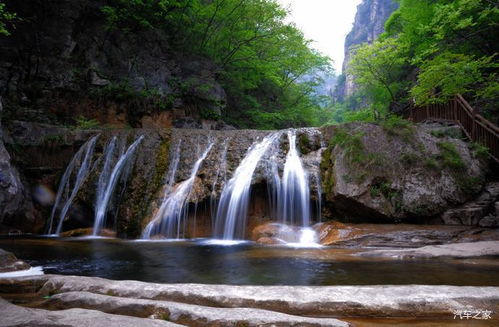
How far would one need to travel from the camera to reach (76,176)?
438 inches

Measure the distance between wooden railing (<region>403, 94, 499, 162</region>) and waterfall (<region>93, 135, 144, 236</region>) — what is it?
10.8 metres

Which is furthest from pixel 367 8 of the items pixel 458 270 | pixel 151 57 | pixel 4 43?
pixel 458 270

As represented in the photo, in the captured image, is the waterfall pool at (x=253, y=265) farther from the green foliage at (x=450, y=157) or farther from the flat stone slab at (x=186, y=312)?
the green foliage at (x=450, y=157)

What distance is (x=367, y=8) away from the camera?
6806 cm

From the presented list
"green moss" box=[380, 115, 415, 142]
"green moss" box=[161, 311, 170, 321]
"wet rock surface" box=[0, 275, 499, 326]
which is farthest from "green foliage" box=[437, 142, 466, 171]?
"green moss" box=[161, 311, 170, 321]

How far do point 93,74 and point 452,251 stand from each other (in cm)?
1624

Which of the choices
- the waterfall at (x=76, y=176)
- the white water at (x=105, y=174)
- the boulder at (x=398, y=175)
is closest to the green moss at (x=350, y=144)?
the boulder at (x=398, y=175)

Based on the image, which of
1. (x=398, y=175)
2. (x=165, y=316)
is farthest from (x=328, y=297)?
(x=398, y=175)

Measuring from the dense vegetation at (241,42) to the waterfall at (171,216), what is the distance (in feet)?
33.4

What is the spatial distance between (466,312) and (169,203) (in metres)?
7.95

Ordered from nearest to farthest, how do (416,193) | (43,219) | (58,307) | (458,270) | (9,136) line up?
(58,307) → (458,270) → (416,193) → (43,219) → (9,136)

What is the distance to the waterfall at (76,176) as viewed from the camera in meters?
10.5

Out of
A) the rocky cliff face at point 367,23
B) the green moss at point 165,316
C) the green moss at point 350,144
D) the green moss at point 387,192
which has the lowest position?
the green moss at point 165,316

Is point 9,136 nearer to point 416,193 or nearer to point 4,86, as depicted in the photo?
point 4,86
